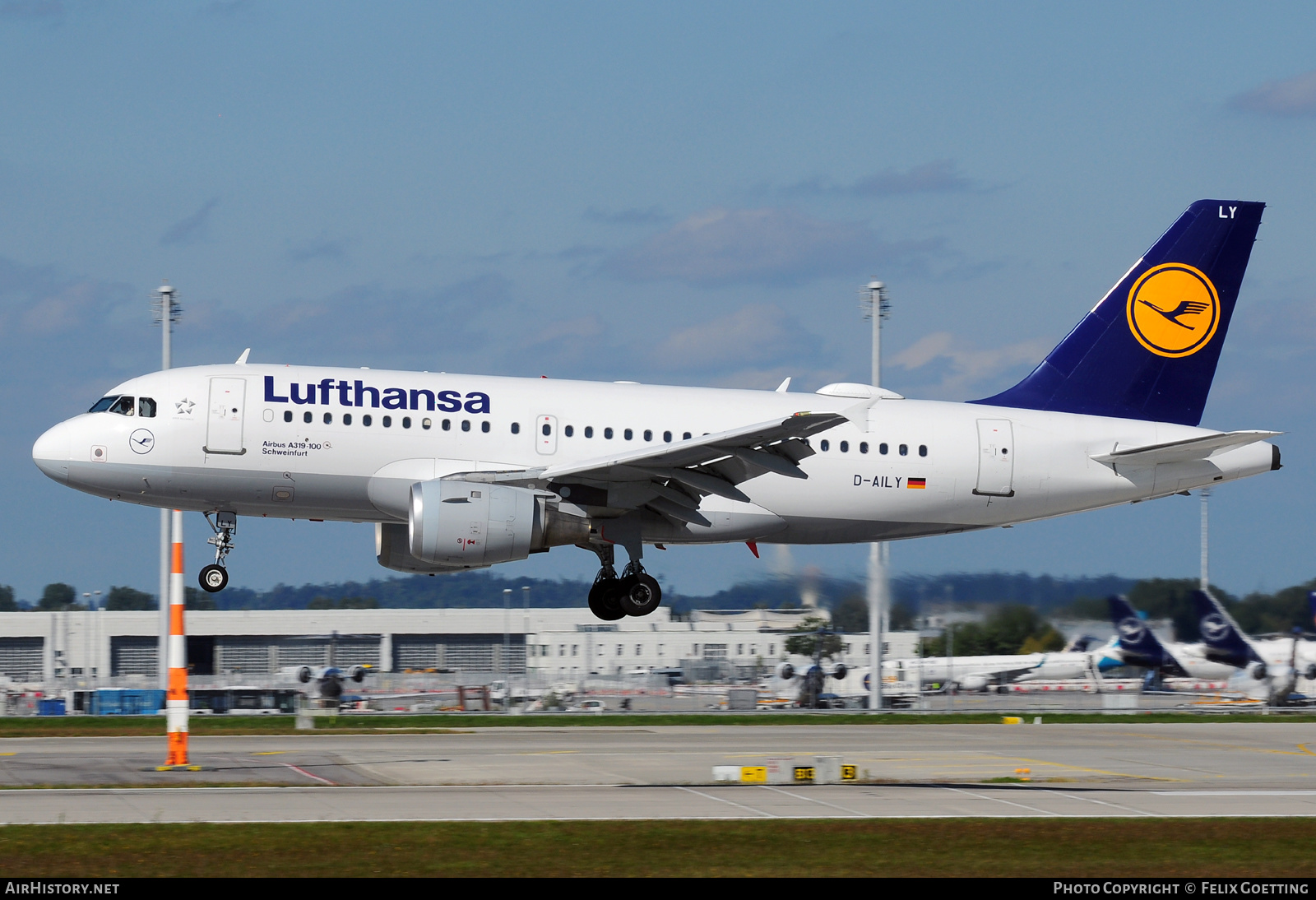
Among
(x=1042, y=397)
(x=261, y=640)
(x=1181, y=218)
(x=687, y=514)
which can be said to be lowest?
(x=261, y=640)

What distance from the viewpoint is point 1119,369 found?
3095cm

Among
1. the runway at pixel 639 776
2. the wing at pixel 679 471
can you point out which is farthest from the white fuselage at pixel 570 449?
the runway at pixel 639 776

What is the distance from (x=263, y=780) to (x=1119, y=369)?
62.7 ft

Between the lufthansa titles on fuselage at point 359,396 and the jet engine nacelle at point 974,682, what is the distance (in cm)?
3159

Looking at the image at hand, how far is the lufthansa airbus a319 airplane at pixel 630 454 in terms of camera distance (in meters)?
26.2

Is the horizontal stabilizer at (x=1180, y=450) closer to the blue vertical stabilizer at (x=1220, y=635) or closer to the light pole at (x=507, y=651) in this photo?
the blue vertical stabilizer at (x=1220, y=635)

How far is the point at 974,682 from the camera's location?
5419 centimetres

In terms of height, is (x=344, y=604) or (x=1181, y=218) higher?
(x=1181, y=218)

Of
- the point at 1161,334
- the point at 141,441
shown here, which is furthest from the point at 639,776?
the point at 1161,334

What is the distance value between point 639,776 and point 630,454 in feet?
18.6

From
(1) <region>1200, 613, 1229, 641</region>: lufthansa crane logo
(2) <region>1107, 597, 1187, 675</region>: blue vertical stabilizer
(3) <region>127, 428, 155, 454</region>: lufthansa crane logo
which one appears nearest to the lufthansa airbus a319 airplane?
(3) <region>127, 428, 155, 454</region>: lufthansa crane logo

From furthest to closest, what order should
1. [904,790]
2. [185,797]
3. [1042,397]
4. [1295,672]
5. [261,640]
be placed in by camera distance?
[261,640] < [1295,672] < [1042,397] < [904,790] < [185,797]

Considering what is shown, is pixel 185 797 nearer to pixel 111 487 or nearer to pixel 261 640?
pixel 111 487

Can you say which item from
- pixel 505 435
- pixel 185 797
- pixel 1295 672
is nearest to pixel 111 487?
pixel 505 435
